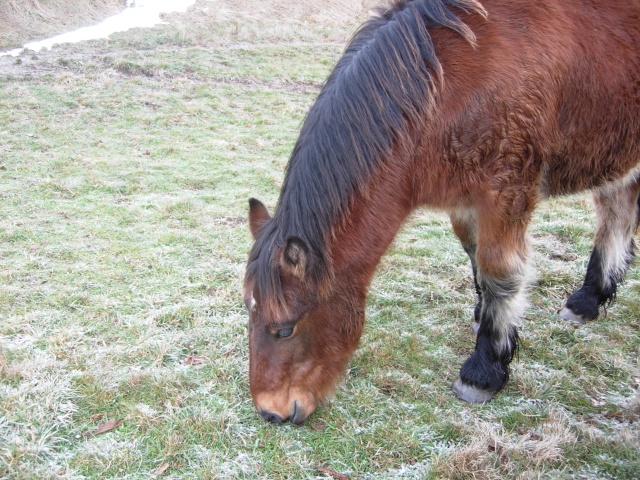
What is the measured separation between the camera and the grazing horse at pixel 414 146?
2.61 metres

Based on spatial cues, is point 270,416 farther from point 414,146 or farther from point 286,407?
point 414,146

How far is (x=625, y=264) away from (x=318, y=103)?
2.99m

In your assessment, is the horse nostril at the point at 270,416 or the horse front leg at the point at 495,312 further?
the horse front leg at the point at 495,312

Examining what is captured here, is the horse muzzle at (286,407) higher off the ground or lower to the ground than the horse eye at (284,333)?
lower

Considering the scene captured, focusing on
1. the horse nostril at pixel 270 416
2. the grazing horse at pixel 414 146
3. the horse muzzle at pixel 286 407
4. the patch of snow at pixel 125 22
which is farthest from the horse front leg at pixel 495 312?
the patch of snow at pixel 125 22

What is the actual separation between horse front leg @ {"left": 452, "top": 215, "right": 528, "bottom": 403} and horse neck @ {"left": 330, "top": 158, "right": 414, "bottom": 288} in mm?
556

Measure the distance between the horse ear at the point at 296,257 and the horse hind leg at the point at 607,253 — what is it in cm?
260

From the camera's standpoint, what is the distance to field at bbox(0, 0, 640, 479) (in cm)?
267

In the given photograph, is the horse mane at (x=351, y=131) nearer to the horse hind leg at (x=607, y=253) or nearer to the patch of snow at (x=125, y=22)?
the horse hind leg at (x=607, y=253)

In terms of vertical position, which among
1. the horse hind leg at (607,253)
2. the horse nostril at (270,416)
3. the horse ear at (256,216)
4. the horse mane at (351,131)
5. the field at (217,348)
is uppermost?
the horse mane at (351,131)

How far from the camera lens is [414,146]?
2.70 metres

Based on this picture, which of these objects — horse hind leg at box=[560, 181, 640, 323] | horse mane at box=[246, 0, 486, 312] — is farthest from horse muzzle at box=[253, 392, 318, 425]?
horse hind leg at box=[560, 181, 640, 323]

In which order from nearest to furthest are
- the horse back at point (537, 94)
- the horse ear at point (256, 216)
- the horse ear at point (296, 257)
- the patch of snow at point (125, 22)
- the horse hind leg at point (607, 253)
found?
the horse ear at point (296, 257) → the horse back at point (537, 94) → the horse ear at point (256, 216) → the horse hind leg at point (607, 253) → the patch of snow at point (125, 22)

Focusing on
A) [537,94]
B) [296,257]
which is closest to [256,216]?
[296,257]
